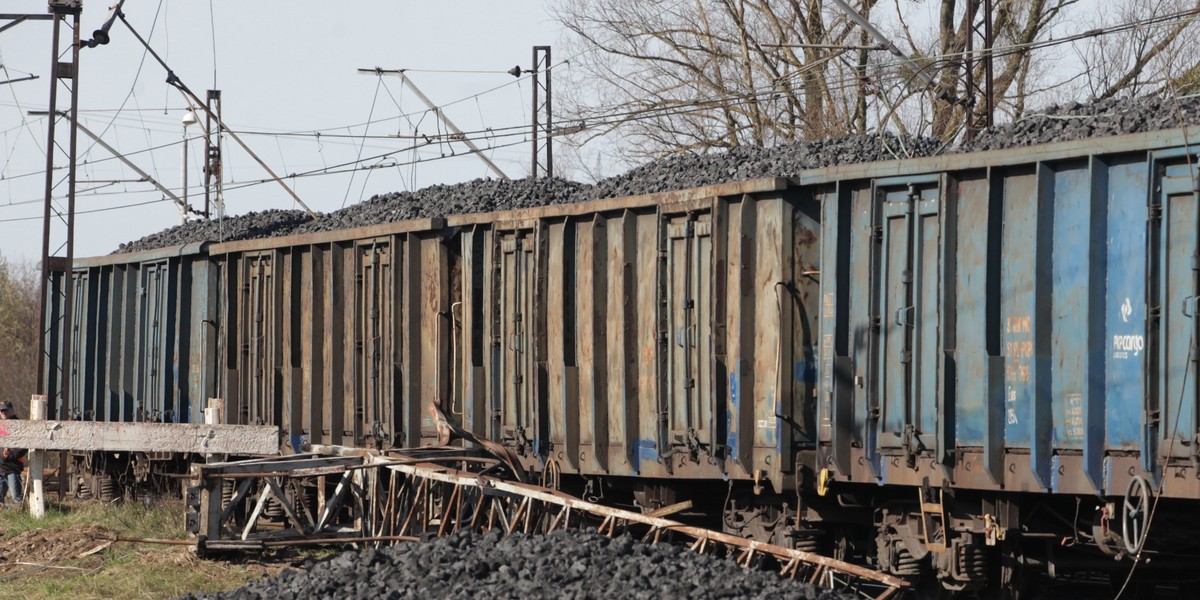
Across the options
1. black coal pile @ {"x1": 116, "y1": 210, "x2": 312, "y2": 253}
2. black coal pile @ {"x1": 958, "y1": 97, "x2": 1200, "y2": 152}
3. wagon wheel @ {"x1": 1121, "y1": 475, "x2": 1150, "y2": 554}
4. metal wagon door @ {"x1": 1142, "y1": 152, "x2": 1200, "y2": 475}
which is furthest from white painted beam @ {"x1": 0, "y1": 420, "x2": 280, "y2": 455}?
metal wagon door @ {"x1": 1142, "y1": 152, "x2": 1200, "y2": 475}

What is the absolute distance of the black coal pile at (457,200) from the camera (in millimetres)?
15875

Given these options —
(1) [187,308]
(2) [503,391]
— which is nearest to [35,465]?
(1) [187,308]

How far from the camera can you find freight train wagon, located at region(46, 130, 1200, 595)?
8789 millimetres

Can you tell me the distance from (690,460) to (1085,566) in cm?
338

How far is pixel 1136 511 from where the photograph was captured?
8.52 metres

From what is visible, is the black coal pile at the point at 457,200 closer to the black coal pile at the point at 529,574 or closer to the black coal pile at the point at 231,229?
the black coal pile at the point at 231,229

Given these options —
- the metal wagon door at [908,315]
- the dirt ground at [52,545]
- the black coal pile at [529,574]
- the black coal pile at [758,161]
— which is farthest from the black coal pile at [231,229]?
the metal wagon door at [908,315]

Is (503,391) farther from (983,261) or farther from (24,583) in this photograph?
(983,261)

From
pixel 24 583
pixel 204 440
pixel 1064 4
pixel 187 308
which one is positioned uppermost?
pixel 1064 4

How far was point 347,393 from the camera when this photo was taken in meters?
15.7

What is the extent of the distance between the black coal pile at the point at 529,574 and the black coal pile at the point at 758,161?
12.5ft

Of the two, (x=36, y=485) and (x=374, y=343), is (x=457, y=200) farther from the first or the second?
(x=36, y=485)

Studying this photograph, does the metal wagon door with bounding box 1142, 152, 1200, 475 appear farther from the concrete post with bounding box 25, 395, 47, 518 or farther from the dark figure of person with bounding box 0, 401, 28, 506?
the dark figure of person with bounding box 0, 401, 28, 506

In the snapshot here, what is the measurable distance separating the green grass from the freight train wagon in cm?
290
